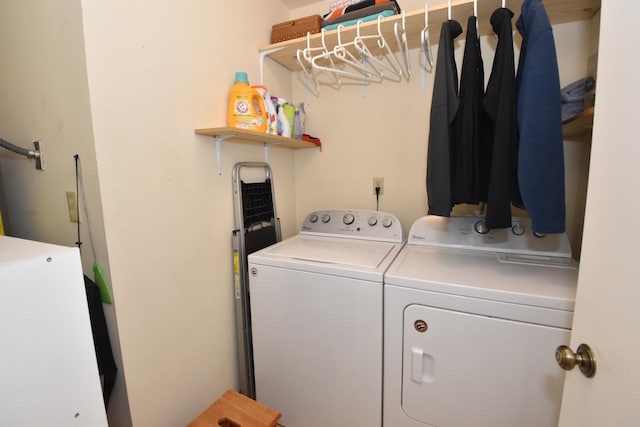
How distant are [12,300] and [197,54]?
116cm

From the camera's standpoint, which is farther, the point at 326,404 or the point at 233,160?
the point at 233,160

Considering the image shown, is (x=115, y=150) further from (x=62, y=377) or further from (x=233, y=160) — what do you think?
(x=62, y=377)

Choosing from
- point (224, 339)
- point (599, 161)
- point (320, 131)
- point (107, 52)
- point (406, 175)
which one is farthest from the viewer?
point (320, 131)

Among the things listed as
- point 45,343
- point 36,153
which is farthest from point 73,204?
point 45,343

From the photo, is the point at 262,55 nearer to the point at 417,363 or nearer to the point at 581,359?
the point at 417,363

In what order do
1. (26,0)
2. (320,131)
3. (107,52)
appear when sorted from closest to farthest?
1. (107,52)
2. (26,0)
3. (320,131)

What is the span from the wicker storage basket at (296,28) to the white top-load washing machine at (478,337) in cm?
138

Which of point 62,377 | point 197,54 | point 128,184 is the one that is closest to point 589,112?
point 197,54

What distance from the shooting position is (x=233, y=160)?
161 cm

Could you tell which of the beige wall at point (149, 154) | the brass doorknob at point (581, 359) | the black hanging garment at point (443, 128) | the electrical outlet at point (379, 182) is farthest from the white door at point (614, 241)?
the electrical outlet at point (379, 182)

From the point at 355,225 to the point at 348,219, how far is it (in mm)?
57

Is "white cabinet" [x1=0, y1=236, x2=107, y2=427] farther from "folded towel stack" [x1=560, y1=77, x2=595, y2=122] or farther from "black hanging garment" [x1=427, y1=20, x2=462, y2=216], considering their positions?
"folded towel stack" [x1=560, y1=77, x2=595, y2=122]

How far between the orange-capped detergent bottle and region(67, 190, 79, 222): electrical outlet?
0.70m

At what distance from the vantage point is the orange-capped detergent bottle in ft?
4.75
